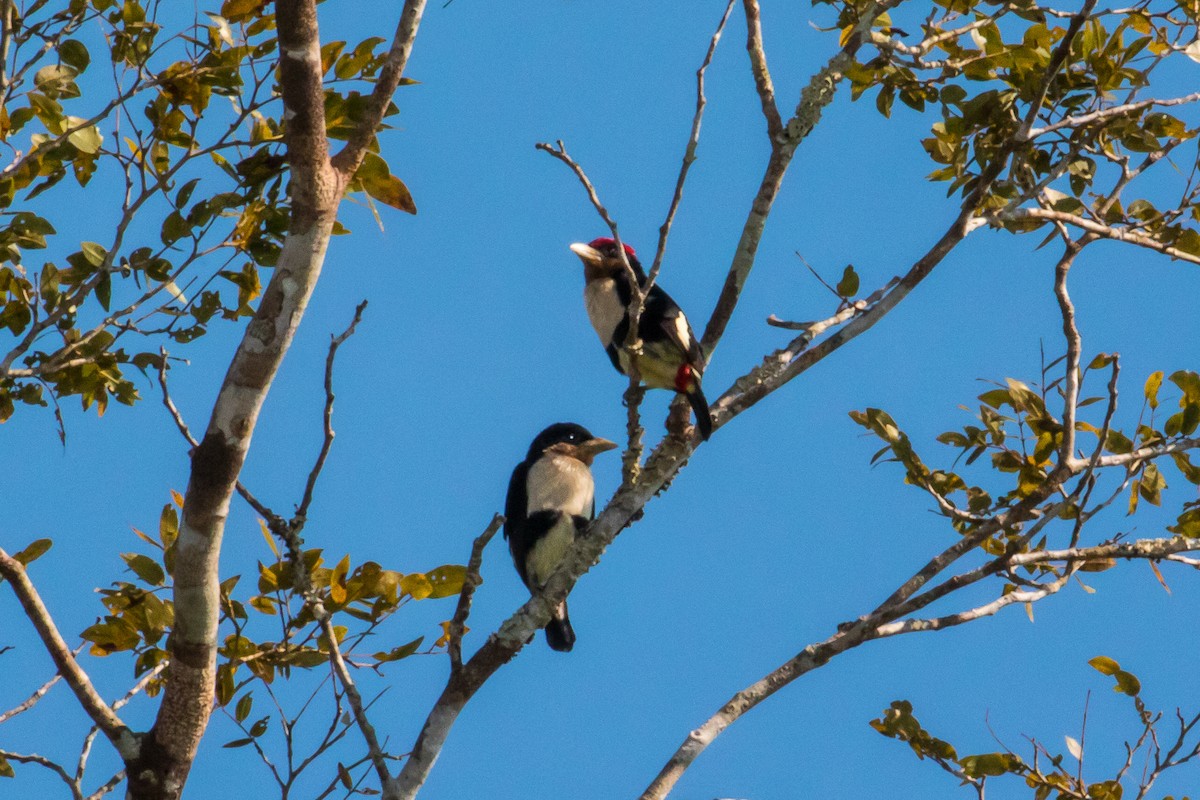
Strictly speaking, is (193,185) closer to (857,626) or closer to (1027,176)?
(857,626)

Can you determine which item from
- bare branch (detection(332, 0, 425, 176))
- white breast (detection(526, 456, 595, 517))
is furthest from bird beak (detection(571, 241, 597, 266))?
bare branch (detection(332, 0, 425, 176))

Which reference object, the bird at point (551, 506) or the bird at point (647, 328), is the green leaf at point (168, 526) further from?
the bird at point (551, 506)

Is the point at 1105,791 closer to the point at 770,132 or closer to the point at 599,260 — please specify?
the point at 770,132

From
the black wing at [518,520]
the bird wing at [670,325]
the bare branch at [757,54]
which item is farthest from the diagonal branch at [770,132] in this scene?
the black wing at [518,520]

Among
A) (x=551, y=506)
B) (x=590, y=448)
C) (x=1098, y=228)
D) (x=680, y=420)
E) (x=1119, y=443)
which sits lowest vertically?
(x=1119, y=443)

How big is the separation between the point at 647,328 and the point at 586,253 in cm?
67

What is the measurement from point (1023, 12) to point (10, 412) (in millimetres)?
3270

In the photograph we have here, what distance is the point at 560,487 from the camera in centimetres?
604

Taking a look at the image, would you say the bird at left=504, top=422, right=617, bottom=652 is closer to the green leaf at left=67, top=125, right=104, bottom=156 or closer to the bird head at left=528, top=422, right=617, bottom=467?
the bird head at left=528, top=422, right=617, bottom=467

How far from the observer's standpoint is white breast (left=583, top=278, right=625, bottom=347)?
18.5ft

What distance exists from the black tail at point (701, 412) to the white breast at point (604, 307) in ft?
3.72

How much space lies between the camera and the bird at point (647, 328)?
15.8ft

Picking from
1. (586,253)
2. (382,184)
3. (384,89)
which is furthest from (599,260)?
(384,89)

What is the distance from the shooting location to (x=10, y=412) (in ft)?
13.5
